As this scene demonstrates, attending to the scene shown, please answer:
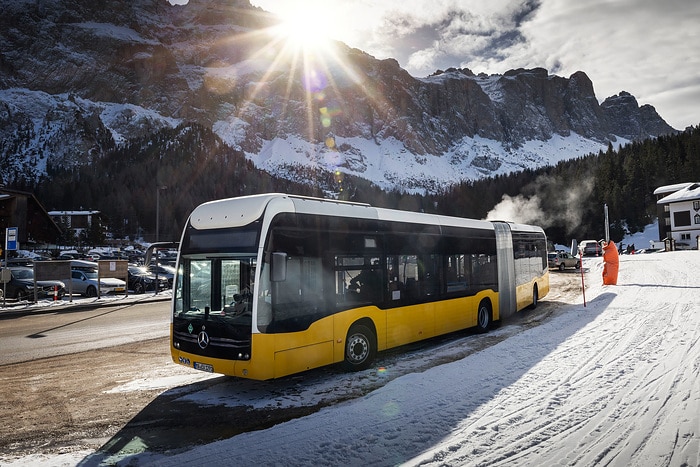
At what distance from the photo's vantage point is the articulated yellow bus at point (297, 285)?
6.48 m

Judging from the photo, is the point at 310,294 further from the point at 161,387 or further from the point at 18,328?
the point at 18,328

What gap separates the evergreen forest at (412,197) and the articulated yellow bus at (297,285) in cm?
6567

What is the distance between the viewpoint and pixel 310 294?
7.12 meters

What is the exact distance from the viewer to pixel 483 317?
1189 cm

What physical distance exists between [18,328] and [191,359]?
10.5 meters

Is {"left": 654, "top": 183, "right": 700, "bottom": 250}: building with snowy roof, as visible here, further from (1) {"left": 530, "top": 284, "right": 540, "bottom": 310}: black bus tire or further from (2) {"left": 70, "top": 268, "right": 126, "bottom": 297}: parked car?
(2) {"left": 70, "top": 268, "right": 126, "bottom": 297}: parked car

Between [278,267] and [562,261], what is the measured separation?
116ft

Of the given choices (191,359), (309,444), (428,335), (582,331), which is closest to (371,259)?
(428,335)

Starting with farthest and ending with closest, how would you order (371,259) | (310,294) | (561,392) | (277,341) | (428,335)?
(428,335), (371,259), (310,294), (277,341), (561,392)


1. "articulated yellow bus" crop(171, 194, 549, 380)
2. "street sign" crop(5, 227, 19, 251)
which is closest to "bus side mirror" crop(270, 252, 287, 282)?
"articulated yellow bus" crop(171, 194, 549, 380)

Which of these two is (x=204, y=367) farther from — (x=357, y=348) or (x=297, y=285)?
(x=357, y=348)

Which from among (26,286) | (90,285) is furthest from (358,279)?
(90,285)

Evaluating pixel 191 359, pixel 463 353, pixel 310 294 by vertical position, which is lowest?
pixel 463 353

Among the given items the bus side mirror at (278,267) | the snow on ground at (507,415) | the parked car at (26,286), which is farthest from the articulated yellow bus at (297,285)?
the parked car at (26,286)
